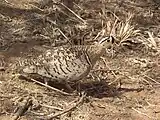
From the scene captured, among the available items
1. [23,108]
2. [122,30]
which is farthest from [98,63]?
[23,108]

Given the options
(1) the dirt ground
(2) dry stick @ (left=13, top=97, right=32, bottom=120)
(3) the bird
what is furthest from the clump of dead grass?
(2) dry stick @ (left=13, top=97, right=32, bottom=120)

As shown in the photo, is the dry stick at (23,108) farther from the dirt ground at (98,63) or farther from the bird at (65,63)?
the bird at (65,63)

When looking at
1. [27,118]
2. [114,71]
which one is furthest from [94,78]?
[27,118]

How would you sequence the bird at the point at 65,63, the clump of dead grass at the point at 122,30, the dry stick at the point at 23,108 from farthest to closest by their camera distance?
the clump of dead grass at the point at 122,30
the bird at the point at 65,63
the dry stick at the point at 23,108

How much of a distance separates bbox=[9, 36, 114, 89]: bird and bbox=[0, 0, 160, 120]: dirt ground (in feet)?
0.75

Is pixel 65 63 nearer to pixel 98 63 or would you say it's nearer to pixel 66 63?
pixel 66 63

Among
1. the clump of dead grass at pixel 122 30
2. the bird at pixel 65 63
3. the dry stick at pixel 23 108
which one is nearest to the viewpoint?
the dry stick at pixel 23 108

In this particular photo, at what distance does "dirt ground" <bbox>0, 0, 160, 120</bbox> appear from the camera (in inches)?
193

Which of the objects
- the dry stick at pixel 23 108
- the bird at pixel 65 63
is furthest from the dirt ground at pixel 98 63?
the bird at pixel 65 63

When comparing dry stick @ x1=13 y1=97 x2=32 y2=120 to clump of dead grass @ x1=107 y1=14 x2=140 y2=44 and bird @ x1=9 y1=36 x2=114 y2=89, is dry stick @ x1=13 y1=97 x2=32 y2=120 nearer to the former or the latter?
bird @ x1=9 y1=36 x2=114 y2=89

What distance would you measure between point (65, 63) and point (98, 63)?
1.27 metres

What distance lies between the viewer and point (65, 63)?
4902 mm

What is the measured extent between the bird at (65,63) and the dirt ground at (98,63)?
229mm

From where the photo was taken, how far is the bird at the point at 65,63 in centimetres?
489
